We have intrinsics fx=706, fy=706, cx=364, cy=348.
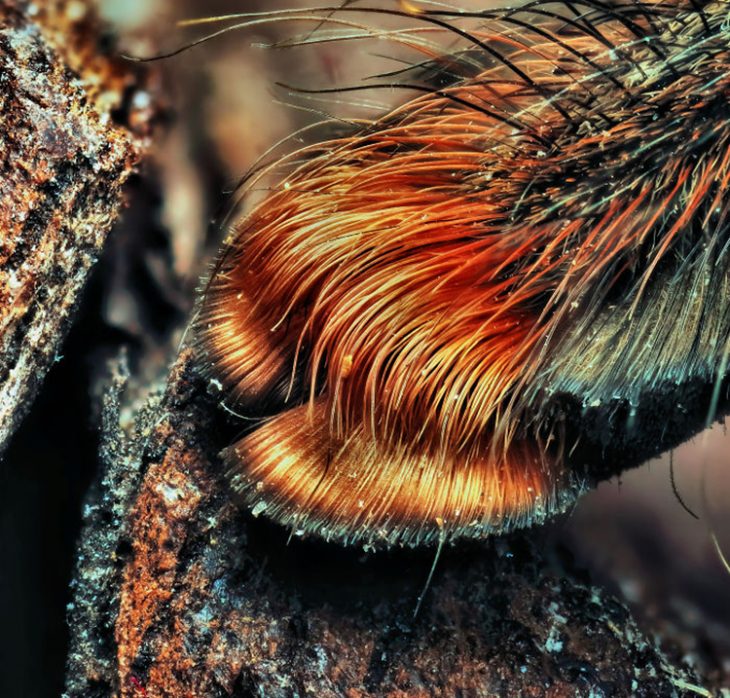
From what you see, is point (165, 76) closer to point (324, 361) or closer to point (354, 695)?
point (324, 361)

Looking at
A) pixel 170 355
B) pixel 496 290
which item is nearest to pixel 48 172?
pixel 170 355

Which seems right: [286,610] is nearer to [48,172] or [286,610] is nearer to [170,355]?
[170,355]

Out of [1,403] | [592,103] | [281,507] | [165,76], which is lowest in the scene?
[281,507]

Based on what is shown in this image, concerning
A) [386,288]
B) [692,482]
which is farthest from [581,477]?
[386,288]

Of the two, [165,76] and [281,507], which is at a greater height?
[165,76]

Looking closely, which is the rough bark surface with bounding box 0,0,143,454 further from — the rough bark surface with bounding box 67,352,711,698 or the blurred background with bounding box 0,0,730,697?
the rough bark surface with bounding box 67,352,711,698

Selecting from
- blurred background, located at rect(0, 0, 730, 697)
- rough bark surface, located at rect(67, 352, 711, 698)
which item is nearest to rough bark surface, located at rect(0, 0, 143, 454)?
blurred background, located at rect(0, 0, 730, 697)

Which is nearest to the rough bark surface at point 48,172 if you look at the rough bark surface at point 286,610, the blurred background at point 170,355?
the blurred background at point 170,355
